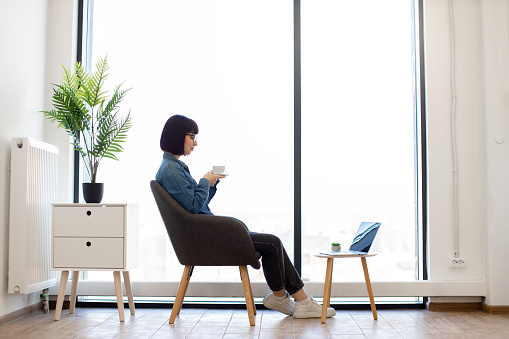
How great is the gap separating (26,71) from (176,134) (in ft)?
3.52

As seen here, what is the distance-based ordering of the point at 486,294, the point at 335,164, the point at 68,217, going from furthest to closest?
the point at 335,164 → the point at 486,294 → the point at 68,217

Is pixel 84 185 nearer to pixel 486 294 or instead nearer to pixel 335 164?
pixel 335 164

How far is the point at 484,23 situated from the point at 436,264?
1578 millimetres

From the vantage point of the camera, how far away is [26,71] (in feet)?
11.4

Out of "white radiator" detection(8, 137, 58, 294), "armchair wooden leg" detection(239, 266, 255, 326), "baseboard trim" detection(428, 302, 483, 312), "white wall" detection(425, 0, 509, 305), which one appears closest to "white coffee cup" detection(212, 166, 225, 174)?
"armchair wooden leg" detection(239, 266, 255, 326)

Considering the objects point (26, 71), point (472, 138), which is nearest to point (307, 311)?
point (472, 138)

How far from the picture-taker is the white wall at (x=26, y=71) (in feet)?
10.4

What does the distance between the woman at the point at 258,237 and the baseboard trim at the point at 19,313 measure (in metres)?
Result: 1.15

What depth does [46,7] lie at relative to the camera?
3.76m

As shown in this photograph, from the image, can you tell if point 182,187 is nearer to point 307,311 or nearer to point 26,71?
point 307,311

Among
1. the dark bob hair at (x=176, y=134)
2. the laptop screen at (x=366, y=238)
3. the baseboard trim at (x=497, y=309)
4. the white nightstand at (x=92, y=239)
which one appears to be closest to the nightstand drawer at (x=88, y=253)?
the white nightstand at (x=92, y=239)

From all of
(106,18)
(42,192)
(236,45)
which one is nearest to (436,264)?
(236,45)

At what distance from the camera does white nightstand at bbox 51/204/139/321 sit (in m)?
3.18

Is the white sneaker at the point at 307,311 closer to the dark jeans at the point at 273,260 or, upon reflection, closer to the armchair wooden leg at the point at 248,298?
the dark jeans at the point at 273,260
